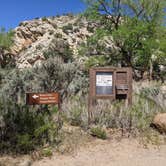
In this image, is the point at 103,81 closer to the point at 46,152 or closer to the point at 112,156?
the point at 112,156

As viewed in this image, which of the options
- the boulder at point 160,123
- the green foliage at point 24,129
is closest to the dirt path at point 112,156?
the green foliage at point 24,129

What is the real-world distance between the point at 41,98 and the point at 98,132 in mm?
1555

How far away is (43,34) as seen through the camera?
5231 centimetres

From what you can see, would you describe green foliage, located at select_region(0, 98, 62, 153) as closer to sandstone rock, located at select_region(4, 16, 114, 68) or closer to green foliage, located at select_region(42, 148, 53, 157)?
green foliage, located at select_region(42, 148, 53, 157)

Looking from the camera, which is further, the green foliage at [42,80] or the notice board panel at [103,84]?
the green foliage at [42,80]

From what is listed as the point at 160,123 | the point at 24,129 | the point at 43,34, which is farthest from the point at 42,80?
the point at 43,34

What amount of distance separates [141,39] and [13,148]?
20.6 meters

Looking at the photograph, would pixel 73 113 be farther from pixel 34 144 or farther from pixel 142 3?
pixel 142 3

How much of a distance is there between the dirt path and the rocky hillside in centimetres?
3383

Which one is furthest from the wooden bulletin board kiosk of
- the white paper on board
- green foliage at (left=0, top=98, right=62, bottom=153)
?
green foliage at (left=0, top=98, right=62, bottom=153)

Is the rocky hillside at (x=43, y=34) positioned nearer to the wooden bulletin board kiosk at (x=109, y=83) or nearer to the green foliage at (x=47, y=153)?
the wooden bulletin board kiosk at (x=109, y=83)

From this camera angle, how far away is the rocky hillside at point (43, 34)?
44.3 m

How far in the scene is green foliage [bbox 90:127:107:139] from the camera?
789 centimetres

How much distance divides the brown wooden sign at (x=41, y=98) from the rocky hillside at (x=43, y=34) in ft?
108
